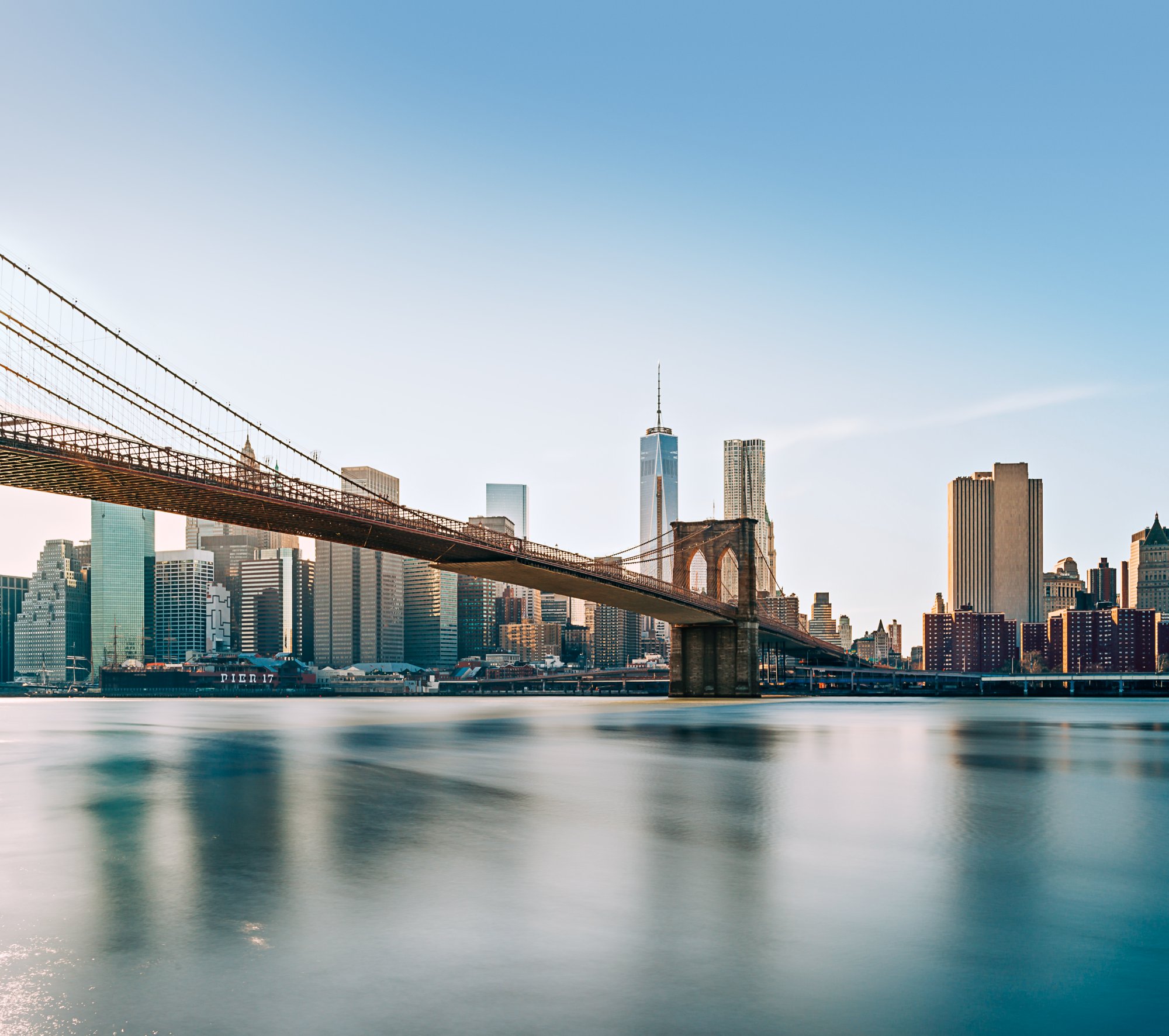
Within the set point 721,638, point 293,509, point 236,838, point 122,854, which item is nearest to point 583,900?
point 236,838

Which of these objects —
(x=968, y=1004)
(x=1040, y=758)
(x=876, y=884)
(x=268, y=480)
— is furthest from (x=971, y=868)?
Result: (x=268, y=480)

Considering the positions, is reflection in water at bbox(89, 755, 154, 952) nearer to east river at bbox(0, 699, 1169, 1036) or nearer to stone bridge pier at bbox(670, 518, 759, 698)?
east river at bbox(0, 699, 1169, 1036)

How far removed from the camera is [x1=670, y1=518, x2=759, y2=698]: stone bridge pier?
81.6 meters

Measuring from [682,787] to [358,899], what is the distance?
515 inches

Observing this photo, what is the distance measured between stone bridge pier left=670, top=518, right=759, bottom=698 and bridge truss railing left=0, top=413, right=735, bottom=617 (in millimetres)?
9784

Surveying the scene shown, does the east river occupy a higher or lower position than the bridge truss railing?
lower

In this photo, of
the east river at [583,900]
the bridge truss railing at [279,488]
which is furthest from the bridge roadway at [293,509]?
the east river at [583,900]

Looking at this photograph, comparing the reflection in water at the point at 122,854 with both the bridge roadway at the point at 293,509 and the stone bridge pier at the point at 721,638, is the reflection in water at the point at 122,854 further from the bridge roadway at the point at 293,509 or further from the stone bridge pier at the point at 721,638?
the stone bridge pier at the point at 721,638

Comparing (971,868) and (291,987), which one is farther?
(971,868)

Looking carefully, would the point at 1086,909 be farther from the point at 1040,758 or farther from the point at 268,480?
the point at 268,480

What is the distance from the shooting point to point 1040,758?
33.4m

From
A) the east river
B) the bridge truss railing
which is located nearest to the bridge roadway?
the bridge truss railing

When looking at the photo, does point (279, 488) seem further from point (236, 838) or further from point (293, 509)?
point (236, 838)

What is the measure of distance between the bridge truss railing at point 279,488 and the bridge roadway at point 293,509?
0.24ft
